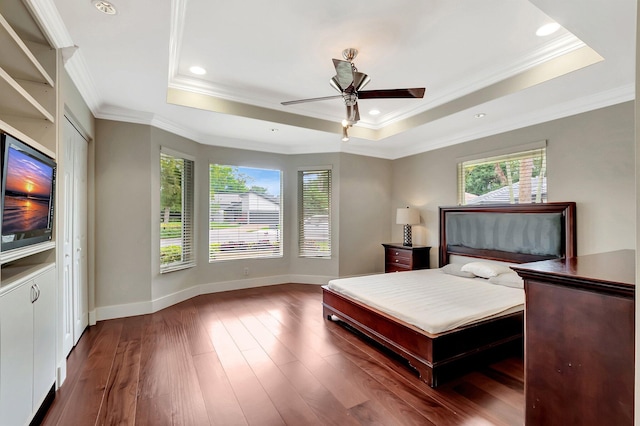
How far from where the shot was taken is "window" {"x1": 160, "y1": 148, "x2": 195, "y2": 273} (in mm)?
4070

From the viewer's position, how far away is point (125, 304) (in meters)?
3.61

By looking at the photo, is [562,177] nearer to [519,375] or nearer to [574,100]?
[574,100]

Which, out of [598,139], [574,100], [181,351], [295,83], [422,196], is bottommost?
[181,351]

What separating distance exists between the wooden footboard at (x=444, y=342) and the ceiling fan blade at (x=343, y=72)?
2.10 metres

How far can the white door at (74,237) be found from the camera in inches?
104

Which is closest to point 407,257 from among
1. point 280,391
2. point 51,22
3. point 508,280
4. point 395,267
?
point 395,267

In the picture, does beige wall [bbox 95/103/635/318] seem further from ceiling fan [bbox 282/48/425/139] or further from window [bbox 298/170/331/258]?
ceiling fan [bbox 282/48/425/139]

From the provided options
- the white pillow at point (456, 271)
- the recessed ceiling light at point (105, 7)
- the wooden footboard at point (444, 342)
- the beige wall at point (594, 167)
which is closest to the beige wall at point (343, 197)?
the beige wall at point (594, 167)

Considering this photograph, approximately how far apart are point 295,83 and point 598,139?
3361 millimetres

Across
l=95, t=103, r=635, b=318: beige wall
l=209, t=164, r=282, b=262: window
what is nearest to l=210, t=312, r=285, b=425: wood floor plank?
l=95, t=103, r=635, b=318: beige wall

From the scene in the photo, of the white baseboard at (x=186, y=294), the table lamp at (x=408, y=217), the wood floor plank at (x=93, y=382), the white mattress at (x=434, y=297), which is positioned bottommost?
the wood floor plank at (x=93, y=382)

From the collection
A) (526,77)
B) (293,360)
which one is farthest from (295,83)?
(293,360)

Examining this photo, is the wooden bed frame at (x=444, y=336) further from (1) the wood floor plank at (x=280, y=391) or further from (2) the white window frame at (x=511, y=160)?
(1) the wood floor plank at (x=280, y=391)

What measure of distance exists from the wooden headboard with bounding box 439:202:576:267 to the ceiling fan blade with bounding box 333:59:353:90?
9.12ft
